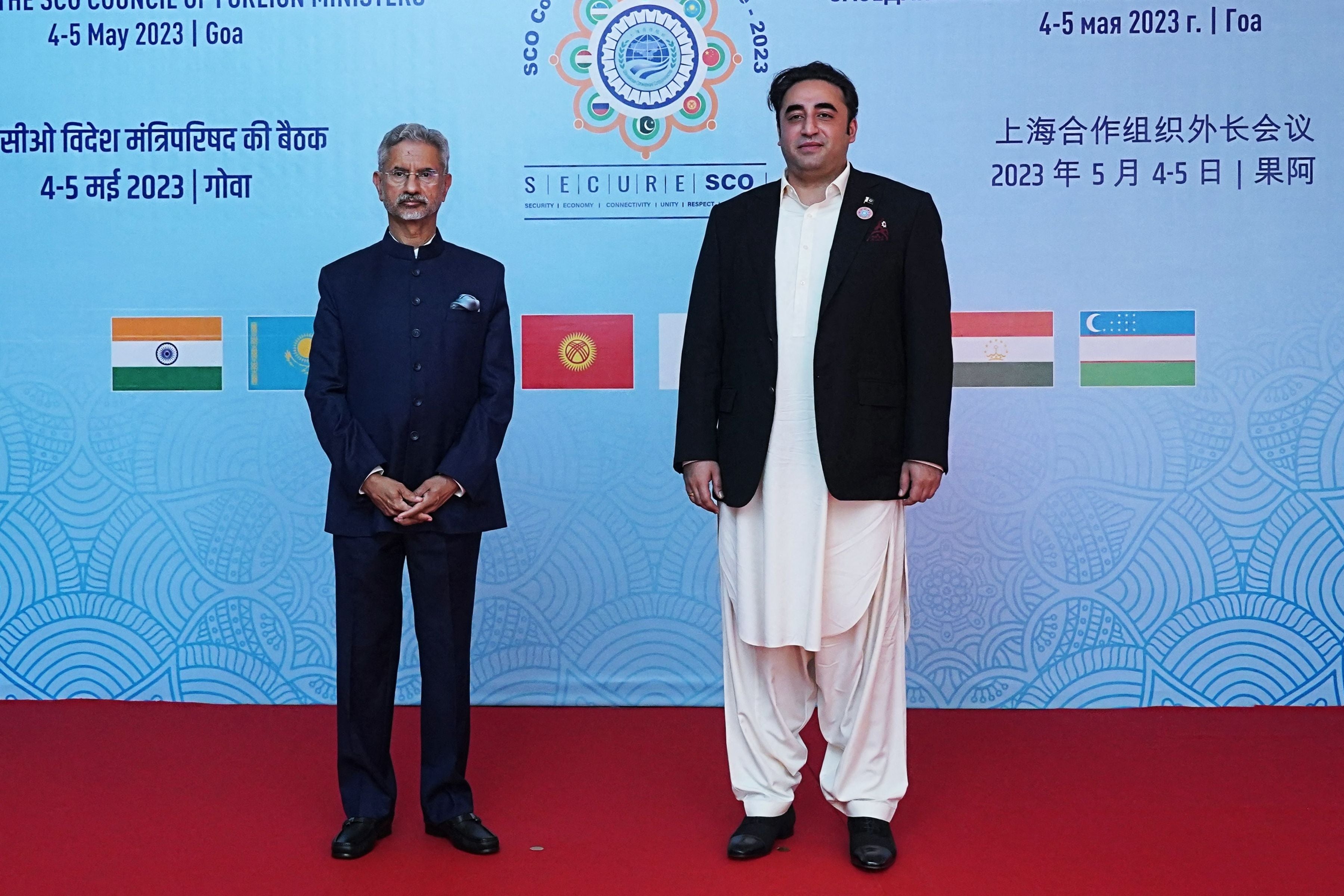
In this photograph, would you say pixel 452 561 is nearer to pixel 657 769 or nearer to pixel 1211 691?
pixel 657 769

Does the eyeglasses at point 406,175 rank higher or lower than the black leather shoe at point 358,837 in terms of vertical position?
higher

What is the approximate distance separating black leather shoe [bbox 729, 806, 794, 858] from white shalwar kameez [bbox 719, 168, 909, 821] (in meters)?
A: 0.02

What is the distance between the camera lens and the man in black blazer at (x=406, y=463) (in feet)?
8.95

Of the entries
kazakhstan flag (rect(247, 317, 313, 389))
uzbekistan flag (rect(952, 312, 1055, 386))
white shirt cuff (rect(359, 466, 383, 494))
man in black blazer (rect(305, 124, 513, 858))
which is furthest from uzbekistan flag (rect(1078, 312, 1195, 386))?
kazakhstan flag (rect(247, 317, 313, 389))

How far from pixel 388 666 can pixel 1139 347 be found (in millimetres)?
2555

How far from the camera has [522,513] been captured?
4.05 metres

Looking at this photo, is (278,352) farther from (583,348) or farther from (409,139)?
(409,139)

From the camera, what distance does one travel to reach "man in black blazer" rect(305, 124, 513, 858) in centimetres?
273

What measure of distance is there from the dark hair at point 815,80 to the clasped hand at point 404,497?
1129mm

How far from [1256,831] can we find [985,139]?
221 cm

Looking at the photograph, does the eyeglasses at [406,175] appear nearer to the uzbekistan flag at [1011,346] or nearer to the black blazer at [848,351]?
the black blazer at [848,351]

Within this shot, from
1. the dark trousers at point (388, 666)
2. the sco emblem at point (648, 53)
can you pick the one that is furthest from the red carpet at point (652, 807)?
the sco emblem at point (648, 53)

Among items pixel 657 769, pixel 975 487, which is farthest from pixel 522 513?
pixel 975 487

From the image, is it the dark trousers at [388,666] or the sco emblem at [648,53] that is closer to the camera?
the dark trousers at [388,666]
